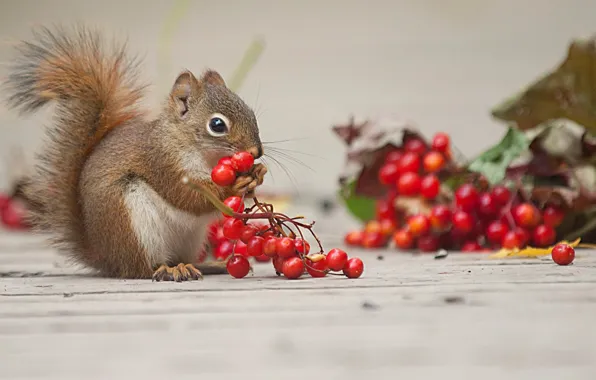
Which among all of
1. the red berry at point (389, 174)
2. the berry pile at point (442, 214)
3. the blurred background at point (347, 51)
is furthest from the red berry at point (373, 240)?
the blurred background at point (347, 51)

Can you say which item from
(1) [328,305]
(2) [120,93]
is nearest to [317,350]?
(1) [328,305]

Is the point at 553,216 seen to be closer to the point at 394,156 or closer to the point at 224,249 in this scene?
the point at 394,156

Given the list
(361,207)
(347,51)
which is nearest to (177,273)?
(361,207)

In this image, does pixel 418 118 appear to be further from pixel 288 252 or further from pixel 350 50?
pixel 288 252

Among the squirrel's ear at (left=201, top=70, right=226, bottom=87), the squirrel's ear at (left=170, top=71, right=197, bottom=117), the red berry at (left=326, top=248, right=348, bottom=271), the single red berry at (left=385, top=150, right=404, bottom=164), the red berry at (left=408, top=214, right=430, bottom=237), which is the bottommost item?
the red berry at (left=326, top=248, right=348, bottom=271)

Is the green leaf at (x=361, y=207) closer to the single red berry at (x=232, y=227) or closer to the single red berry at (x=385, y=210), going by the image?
the single red berry at (x=385, y=210)

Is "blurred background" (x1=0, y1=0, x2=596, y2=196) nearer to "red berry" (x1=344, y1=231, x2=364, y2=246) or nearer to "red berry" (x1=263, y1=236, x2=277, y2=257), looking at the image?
"red berry" (x1=344, y1=231, x2=364, y2=246)

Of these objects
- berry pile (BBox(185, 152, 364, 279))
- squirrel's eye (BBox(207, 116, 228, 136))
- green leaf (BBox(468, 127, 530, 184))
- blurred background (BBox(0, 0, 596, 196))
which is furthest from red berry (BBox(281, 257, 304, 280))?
blurred background (BBox(0, 0, 596, 196))

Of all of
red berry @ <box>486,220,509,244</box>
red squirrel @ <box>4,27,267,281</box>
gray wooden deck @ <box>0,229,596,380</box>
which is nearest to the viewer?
gray wooden deck @ <box>0,229,596,380</box>
